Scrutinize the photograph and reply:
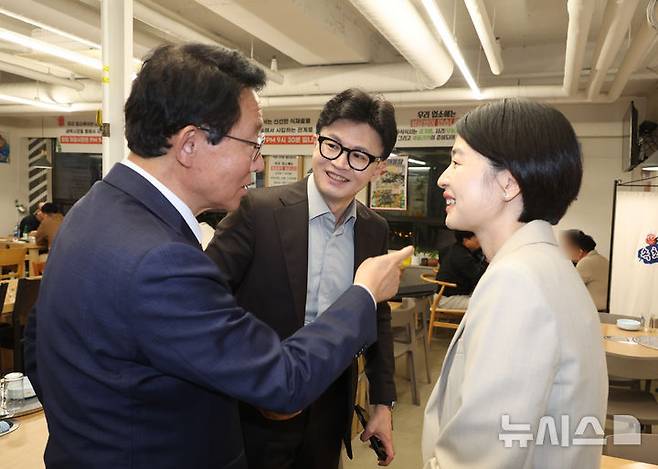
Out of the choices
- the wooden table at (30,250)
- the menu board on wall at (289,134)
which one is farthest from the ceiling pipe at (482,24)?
the wooden table at (30,250)

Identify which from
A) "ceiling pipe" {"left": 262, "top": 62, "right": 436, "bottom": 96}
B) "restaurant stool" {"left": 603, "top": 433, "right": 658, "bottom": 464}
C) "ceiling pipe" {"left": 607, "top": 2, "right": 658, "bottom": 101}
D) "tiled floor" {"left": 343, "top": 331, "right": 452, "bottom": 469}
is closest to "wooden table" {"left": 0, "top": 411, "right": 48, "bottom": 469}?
"restaurant stool" {"left": 603, "top": 433, "right": 658, "bottom": 464}

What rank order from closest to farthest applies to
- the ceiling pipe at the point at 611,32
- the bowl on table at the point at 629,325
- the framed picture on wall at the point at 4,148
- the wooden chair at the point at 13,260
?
the ceiling pipe at the point at 611,32, the bowl on table at the point at 629,325, the wooden chair at the point at 13,260, the framed picture on wall at the point at 4,148

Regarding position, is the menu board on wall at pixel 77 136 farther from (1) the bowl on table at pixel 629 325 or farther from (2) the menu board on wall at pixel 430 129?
(1) the bowl on table at pixel 629 325

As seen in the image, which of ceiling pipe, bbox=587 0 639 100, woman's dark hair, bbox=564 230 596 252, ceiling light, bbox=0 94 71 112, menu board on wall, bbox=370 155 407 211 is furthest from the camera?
menu board on wall, bbox=370 155 407 211

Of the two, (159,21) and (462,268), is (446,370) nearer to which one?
(159,21)

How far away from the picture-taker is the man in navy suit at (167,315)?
2.84ft

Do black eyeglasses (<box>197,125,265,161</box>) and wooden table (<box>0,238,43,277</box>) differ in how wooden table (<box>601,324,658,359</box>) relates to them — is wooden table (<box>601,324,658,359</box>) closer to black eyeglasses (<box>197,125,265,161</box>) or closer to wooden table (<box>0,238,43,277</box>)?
black eyeglasses (<box>197,125,265,161</box>)

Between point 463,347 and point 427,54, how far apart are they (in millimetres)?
3825

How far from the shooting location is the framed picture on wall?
10.1 m

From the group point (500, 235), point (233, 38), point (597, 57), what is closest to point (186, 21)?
point (233, 38)

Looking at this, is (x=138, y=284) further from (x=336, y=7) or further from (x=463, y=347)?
(x=336, y=7)

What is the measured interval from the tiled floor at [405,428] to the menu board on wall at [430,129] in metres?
3.16

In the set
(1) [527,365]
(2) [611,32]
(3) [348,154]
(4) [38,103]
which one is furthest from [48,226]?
(1) [527,365]

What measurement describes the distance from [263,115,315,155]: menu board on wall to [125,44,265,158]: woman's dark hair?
7143 mm
